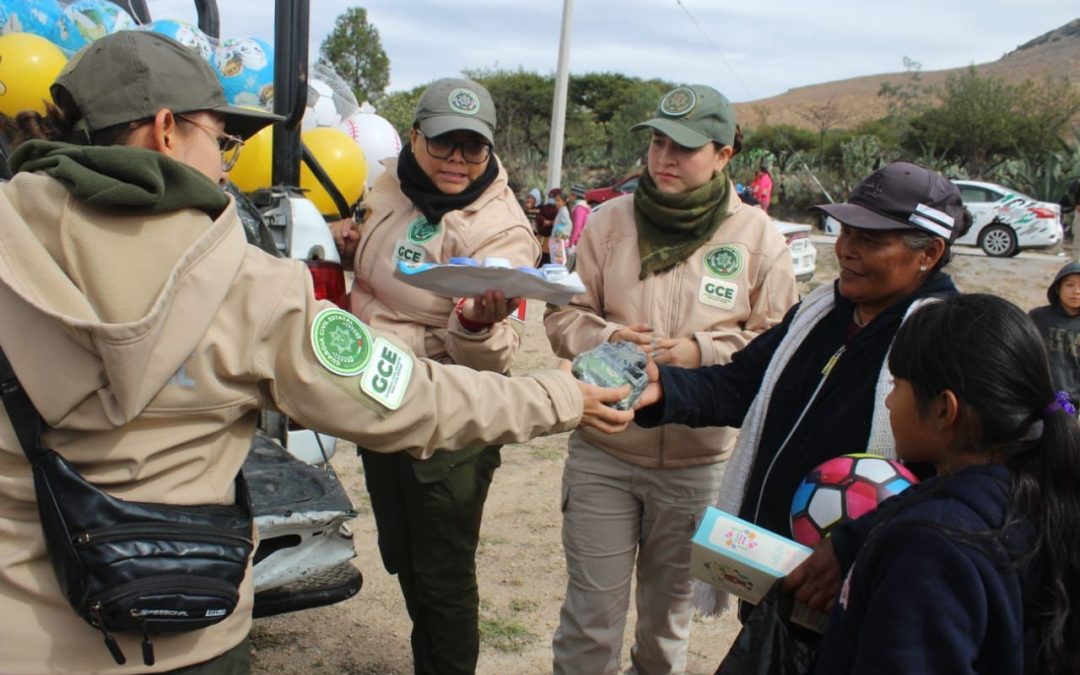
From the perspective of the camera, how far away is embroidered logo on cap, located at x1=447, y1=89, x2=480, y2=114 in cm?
326

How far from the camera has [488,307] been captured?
294 cm

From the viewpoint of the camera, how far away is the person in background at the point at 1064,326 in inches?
216

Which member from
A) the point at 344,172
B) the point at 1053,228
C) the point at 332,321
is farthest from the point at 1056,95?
the point at 332,321

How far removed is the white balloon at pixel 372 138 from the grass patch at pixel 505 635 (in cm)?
336

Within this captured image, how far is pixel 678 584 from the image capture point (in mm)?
3326

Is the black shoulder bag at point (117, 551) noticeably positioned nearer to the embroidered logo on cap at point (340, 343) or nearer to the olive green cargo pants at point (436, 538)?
the embroidered logo on cap at point (340, 343)

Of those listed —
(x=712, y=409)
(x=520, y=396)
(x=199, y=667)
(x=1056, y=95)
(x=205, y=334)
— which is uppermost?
(x=1056, y=95)

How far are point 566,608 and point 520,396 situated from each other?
4.39 feet

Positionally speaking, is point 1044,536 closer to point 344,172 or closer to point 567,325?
point 567,325

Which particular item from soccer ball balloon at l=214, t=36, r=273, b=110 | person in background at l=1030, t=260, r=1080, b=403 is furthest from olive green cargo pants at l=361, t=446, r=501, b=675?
person in background at l=1030, t=260, r=1080, b=403

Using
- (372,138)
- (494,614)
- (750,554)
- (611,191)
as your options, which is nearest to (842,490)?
(750,554)

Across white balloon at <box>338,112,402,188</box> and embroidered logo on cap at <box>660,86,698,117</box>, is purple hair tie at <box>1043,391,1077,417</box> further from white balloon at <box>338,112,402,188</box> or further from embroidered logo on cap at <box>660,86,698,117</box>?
white balloon at <box>338,112,402,188</box>

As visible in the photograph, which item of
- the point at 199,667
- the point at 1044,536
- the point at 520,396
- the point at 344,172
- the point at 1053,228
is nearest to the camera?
the point at 1044,536

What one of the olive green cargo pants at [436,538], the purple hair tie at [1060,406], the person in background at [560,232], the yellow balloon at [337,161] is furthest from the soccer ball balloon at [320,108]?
the person in background at [560,232]
